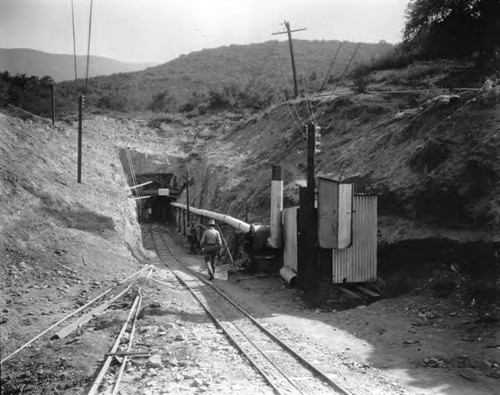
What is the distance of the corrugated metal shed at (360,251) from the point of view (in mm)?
14094

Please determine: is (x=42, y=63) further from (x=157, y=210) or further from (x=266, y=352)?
(x=157, y=210)

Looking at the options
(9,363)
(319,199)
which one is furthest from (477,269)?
(9,363)

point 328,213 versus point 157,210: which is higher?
point 328,213

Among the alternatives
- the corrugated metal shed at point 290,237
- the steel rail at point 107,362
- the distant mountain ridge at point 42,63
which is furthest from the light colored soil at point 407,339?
the distant mountain ridge at point 42,63

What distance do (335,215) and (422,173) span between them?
3268 mm

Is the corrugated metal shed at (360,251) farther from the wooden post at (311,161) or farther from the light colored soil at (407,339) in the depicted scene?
the wooden post at (311,161)

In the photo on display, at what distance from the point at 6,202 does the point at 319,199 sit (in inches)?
409

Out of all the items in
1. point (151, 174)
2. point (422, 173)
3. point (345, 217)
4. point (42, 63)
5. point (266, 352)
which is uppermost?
point (42, 63)

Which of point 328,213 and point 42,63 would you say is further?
point 42,63

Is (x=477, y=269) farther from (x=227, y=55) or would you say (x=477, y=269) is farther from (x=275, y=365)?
(x=227, y=55)

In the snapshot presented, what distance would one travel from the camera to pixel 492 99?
47.1 ft

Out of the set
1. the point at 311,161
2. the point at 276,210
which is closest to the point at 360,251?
the point at 311,161

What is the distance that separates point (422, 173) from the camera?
15.3 m

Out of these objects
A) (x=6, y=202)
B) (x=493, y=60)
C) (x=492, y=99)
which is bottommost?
(x=6, y=202)
